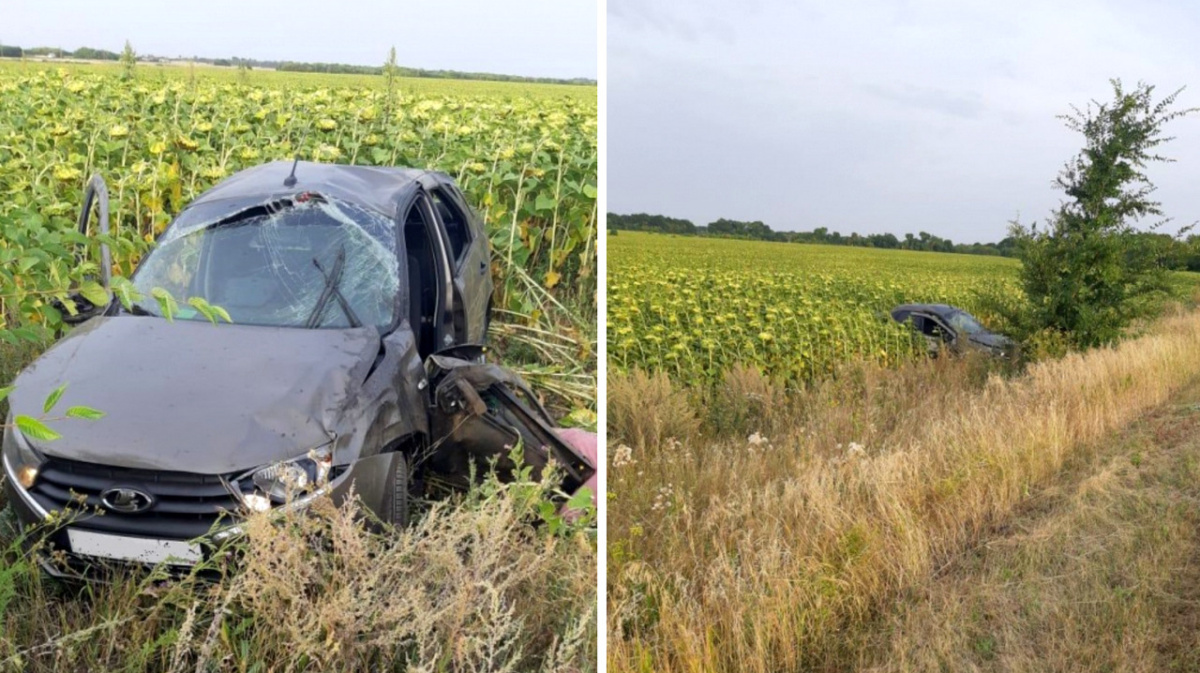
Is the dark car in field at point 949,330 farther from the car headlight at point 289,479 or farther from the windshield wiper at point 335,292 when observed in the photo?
the car headlight at point 289,479

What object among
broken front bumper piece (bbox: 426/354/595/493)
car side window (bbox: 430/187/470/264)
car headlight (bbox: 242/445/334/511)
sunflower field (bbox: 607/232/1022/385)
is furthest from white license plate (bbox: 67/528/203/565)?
car side window (bbox: 430/187/470/264)

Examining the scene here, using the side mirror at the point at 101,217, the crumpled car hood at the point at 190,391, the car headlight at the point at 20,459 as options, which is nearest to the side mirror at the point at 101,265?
the side mirror at the point at 101,217

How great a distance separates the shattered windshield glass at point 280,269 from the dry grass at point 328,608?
0.50 metres

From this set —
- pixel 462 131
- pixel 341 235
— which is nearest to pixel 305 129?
pixel 462 131

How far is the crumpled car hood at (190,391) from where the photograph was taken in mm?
1644

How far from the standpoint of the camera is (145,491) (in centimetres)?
163

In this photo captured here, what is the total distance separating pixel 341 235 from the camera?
252 centimetres

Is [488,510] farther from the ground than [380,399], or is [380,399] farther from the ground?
[380,399]

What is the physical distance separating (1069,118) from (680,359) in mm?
5829

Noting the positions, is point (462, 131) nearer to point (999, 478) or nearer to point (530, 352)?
point (530, 352)

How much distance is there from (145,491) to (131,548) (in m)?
0.16

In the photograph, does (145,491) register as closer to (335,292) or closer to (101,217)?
(335,292)

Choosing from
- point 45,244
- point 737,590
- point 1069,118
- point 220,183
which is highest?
point 1069,118

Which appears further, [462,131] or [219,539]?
[462,131]
